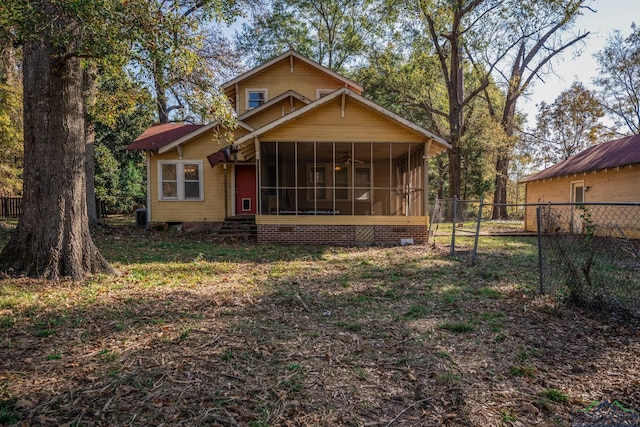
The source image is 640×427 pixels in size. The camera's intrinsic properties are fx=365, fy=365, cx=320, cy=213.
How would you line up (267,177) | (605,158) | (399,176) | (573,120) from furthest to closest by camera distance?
(573,120)
(399,176)
(267,177)
(605,158)

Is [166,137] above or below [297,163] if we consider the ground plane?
above

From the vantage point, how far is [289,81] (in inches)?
649

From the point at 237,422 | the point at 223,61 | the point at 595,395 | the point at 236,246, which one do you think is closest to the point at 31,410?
the point at 237,422

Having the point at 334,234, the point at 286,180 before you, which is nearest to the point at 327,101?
the point at 334,234

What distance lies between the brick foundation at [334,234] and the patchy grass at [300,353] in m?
5.14

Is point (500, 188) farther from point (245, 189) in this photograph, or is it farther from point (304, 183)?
point (245, 189)

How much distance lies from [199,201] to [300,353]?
39.9 feet

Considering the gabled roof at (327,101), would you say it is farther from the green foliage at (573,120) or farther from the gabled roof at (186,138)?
the green foliage at (573,120)

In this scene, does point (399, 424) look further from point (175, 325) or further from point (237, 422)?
point (175, 325)

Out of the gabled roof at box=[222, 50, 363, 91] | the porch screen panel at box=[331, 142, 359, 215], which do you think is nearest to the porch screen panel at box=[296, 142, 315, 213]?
the porch screen panel at box=[331, 142, 359, 215]

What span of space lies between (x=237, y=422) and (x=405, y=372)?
60.0 inches

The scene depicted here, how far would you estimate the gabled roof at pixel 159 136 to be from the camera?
568 inches

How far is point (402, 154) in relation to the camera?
A: 14625 millimetres

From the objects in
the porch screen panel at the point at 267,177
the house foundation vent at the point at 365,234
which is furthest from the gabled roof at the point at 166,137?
the house foundation vent at the point at 365,234
